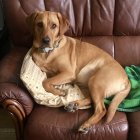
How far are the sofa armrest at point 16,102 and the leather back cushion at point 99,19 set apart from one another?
24.5 inches

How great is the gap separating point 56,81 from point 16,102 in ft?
1.19

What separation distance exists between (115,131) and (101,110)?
0.52 feet

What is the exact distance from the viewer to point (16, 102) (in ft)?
5.72

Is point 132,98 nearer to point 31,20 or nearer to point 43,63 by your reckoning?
point 43,63

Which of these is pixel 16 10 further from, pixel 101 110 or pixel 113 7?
pixel 101 110

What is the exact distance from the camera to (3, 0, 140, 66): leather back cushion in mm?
2174

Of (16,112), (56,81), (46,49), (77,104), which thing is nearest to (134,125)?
(77,104)

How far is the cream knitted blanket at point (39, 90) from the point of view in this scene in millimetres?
1796

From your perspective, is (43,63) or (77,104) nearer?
(77,104)

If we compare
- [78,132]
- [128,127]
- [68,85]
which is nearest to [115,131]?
[128,127]

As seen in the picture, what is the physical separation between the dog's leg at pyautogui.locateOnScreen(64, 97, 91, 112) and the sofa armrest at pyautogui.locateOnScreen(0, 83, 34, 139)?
26 cm

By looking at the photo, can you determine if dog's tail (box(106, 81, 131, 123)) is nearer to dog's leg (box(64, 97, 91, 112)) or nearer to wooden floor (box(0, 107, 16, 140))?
dog's leg (box(64, 97, 91, 112))

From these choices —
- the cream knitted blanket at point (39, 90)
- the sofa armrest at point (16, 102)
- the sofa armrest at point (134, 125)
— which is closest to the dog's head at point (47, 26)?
the cream knitted blanket at point (39, 90)

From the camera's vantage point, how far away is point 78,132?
1.64m
